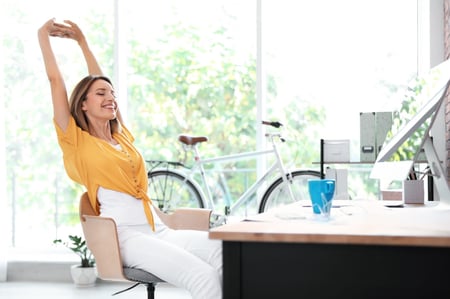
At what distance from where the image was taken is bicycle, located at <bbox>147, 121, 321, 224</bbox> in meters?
4.34

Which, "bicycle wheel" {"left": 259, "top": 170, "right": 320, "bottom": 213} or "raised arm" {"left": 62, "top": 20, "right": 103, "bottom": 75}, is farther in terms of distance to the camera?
"bicycle wheel" {"left": 259, "top": 170, "right": 320, "bottom": 213}

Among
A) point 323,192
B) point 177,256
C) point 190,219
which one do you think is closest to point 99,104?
point 190,219

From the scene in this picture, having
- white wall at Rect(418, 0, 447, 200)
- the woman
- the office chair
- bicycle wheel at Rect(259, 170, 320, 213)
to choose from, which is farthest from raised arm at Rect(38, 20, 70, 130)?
white wall at Rect(418, 0, 447, 200)

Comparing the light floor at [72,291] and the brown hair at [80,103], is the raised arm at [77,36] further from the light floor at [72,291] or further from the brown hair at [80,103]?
the light floor at [72,291]

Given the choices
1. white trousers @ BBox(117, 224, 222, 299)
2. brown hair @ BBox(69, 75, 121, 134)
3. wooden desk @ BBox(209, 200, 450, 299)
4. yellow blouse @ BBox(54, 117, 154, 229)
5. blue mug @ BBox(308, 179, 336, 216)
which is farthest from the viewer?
brown hair @ BBox(69, 75, 121, 134)

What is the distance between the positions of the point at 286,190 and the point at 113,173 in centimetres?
222

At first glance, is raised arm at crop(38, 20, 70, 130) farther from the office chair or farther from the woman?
the office chair

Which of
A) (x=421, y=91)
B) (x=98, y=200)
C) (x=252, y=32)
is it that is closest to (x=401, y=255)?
(x=421, y=91)

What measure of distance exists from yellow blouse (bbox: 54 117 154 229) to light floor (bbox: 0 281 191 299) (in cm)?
176

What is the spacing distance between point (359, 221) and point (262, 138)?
3158 mm

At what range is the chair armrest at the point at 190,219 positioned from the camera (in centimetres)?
254

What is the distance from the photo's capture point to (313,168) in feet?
15.0

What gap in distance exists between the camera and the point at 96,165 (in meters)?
2.33

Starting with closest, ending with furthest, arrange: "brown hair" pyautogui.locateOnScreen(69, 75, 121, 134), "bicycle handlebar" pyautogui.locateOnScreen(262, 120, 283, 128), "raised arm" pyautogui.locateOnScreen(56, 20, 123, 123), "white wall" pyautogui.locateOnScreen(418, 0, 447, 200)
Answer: "brown hair" pyautogui.locateOnScreen(69, 75, 121, 134), "raised arm" pyautogui.locateOnScreen(56, 20, 123, 123), "white wall" pyautogui.locateOnScreen(418, 0, 447, 200), "bicycle handlebar" pyautogui.locateOnScreen(262, 120, 283, 128)
